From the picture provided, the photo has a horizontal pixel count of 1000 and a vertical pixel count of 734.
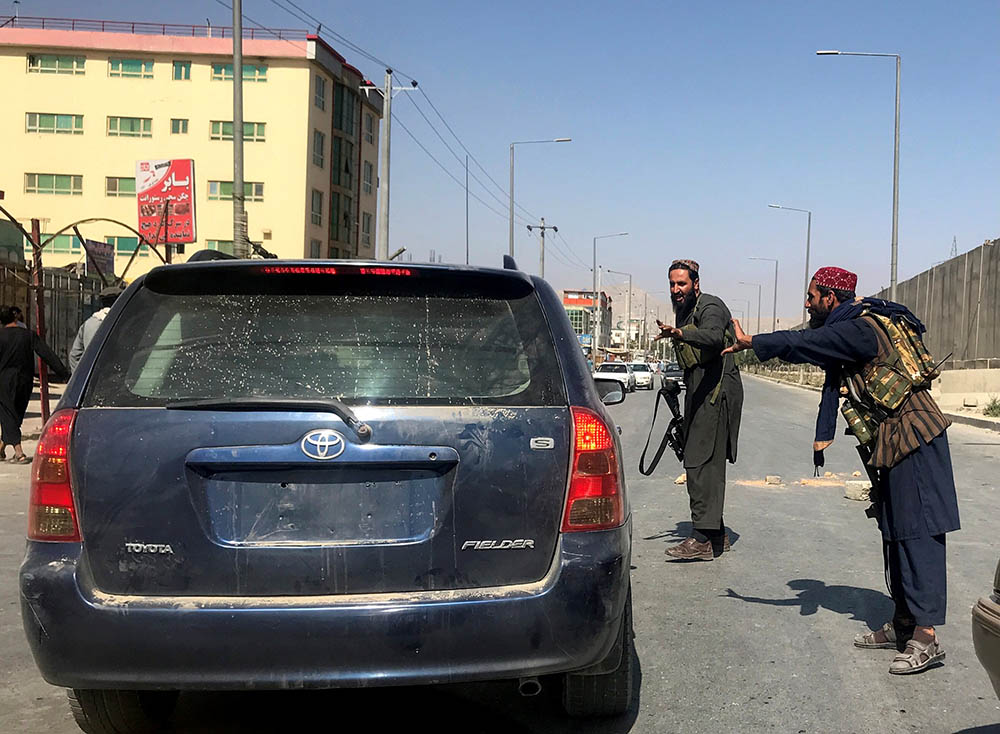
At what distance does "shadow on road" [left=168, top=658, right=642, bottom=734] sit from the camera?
3.87 meters

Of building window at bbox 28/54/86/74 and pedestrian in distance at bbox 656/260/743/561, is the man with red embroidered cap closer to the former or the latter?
pedestrian in distance at bbox 656/260/743/561

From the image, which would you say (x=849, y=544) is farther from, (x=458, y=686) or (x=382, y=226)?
(x=382, y=226)

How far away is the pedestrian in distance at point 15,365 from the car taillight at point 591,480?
30.1ft

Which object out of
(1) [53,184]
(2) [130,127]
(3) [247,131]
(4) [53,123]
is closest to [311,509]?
(3) [247,131]

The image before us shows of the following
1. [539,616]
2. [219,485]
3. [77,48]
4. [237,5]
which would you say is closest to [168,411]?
[219,485]

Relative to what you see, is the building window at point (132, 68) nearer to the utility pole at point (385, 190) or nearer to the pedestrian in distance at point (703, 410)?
the utility pole at point (385, 190)

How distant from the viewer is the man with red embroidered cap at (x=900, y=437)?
454 cm

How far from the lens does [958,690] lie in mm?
4312

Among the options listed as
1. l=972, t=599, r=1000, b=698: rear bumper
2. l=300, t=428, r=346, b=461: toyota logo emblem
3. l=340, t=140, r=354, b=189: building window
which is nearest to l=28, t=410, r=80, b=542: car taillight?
l=300, t=428, r=346, b=461: toyota logo emblem

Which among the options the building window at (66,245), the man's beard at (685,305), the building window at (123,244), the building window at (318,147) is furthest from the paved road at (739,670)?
the building window at (318,147)

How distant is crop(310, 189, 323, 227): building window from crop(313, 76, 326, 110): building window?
454 centimetres

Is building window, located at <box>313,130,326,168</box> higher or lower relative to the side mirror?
higher

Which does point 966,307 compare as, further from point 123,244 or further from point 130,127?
point 130,127

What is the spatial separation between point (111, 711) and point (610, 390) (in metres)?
2.78
